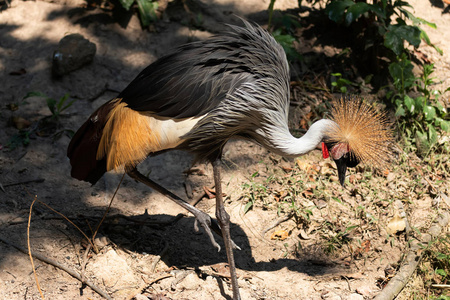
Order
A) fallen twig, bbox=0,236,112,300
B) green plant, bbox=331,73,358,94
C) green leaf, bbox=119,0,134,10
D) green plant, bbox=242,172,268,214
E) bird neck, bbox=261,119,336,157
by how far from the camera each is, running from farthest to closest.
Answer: green leaf, bbox=119,0,134,10
green plant, bbox=331,73,358,94
green plant, bbox=242,172,268,214
bird neck, bbox=261,119,336,157
fallen twig, bbox=0,236,112,300

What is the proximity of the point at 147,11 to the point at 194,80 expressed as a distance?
6.51ft

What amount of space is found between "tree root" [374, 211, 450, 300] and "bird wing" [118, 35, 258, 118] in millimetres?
1322

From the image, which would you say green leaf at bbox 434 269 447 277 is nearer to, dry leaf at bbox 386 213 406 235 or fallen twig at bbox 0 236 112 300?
dry leaf at bbox 386 213 406 235

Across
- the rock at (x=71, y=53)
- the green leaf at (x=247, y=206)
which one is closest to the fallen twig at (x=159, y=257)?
the green leaf at (x=247, y=206)

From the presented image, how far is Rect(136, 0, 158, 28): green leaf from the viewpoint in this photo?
414 cm

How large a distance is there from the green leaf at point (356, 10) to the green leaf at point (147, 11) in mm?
1629

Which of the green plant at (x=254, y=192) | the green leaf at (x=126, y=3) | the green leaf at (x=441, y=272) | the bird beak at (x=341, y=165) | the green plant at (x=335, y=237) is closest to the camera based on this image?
the bird beak at (x=341, y=165)

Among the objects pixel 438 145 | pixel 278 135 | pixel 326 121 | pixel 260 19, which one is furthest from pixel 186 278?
pixel 260 19

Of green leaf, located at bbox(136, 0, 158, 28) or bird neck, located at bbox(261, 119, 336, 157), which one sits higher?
bird neck, located at bbox(261, 119, 336, 157)

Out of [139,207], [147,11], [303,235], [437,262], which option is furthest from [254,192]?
[147,11]

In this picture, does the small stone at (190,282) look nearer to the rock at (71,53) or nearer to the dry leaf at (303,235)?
the dry leaf at (303,235)

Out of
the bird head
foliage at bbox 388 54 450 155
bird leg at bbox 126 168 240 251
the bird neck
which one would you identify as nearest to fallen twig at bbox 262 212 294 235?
bird leg at bbox 126 168 240 251

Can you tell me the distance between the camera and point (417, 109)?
3.66 metres

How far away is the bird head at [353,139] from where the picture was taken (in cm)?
258
